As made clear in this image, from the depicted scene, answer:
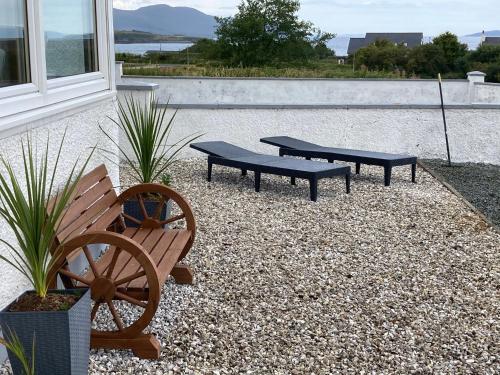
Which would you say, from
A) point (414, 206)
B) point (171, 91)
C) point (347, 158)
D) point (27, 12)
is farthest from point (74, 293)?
point (171, 91)

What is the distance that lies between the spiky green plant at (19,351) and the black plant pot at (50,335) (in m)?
0.02

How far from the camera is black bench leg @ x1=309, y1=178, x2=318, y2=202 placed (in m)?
6.83

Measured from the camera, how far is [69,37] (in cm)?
457

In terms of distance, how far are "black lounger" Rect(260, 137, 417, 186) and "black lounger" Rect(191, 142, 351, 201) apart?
1.97ft

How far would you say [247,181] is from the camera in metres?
7.98

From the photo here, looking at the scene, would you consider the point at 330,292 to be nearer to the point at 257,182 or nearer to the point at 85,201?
the point at 85,201

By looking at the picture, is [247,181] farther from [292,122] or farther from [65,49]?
[65,49]

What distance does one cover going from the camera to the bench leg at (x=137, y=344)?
325cm

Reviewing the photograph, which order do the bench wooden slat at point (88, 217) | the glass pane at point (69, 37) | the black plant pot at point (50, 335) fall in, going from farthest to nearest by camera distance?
the glass pane at point (69, 37) → the bench wooden slat at point (88, 217) → the black plant pot at point (50, 335)

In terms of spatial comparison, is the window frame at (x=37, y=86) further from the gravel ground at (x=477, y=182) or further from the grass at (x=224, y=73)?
the grass at (x=224, y=73)

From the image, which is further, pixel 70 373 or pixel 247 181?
pixel 247 181

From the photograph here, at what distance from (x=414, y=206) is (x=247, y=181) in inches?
83.7

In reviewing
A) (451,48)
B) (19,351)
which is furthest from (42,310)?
(451,48)

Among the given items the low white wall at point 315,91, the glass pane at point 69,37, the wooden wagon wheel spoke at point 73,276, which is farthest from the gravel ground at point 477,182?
the low white wall at point 315,91
